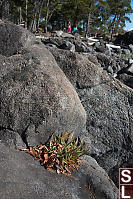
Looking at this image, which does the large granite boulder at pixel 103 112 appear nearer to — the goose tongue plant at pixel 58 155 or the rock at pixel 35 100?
the rock at pixel 35 100

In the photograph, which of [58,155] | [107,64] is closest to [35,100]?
[58,155]

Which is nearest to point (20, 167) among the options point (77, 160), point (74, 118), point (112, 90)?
point (77, 160)

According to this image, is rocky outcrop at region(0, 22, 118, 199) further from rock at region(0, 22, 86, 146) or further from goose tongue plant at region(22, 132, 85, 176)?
goose tongue plant at region(22, 132, 85, 176)

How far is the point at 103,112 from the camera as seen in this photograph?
646cm

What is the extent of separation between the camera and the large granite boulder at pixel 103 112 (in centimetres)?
639

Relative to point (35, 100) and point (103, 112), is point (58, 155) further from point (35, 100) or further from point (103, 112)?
point (103, 112)

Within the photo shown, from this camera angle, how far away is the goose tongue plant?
4.52 metres

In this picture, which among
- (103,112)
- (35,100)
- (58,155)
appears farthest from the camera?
(103,112)

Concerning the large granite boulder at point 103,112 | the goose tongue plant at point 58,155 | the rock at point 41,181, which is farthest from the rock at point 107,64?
the rock at point 41,181

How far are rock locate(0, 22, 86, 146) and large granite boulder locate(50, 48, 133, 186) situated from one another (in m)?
0.96

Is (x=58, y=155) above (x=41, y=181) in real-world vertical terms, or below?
above

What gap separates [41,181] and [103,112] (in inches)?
127

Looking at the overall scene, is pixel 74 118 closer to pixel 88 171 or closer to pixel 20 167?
pixel 88 171

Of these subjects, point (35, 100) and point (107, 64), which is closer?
point (35, 100)
